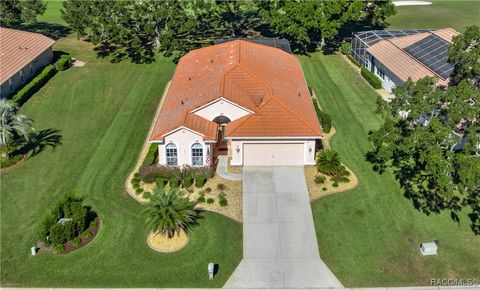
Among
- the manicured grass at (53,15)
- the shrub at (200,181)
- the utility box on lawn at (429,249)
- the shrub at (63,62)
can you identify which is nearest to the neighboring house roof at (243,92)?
the shrub at (200,181)

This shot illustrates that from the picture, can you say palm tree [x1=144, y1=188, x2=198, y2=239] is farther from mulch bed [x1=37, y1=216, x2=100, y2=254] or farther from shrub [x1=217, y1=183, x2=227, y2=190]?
shrub [x1=217, y1=183, x2=227, y2=190]

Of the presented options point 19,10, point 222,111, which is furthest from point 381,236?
point 19,10

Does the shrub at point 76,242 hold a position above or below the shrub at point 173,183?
below

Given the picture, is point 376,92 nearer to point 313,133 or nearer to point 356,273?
point 313,133

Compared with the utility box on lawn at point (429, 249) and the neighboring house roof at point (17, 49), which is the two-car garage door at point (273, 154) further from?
the neighboring house roof at point (17, 49)

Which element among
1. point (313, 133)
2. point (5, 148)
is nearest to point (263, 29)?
point (313, 133)
